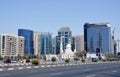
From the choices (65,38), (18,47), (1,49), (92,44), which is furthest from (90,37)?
(1,49)

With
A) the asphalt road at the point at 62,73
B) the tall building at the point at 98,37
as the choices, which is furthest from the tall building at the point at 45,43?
the asphalt road at the point at 62,73

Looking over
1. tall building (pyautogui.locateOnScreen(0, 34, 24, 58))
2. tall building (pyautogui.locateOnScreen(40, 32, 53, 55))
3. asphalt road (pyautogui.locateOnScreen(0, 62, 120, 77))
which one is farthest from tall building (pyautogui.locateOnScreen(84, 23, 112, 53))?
asphalt road (pyautogui.locateOnScreen(0, 62, 120, 77))

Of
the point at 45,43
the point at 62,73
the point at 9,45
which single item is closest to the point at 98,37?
the point at 45,43

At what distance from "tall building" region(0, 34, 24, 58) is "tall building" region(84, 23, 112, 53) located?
146 feet

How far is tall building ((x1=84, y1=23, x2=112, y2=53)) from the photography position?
168m

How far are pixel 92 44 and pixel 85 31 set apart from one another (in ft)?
33.9

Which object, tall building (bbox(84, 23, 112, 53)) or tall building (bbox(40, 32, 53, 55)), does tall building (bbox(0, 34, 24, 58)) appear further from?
tall building (bbox(84, 23, 112, 53))

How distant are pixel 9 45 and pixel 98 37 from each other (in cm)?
5672

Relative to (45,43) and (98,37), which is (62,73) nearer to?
(98,37)

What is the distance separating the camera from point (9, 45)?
15038cm

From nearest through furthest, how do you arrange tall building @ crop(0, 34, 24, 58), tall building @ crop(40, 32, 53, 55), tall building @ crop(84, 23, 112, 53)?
1. tall building @ crop(0, 34, 24, 58)
2. tall building @ crop(84, 23, 112, 53)
3. tall building @ crop(40, 32, 53, 55)

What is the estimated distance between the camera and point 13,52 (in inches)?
6029

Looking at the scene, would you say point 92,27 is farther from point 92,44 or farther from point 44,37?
point 44,37

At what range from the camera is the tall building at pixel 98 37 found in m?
168
